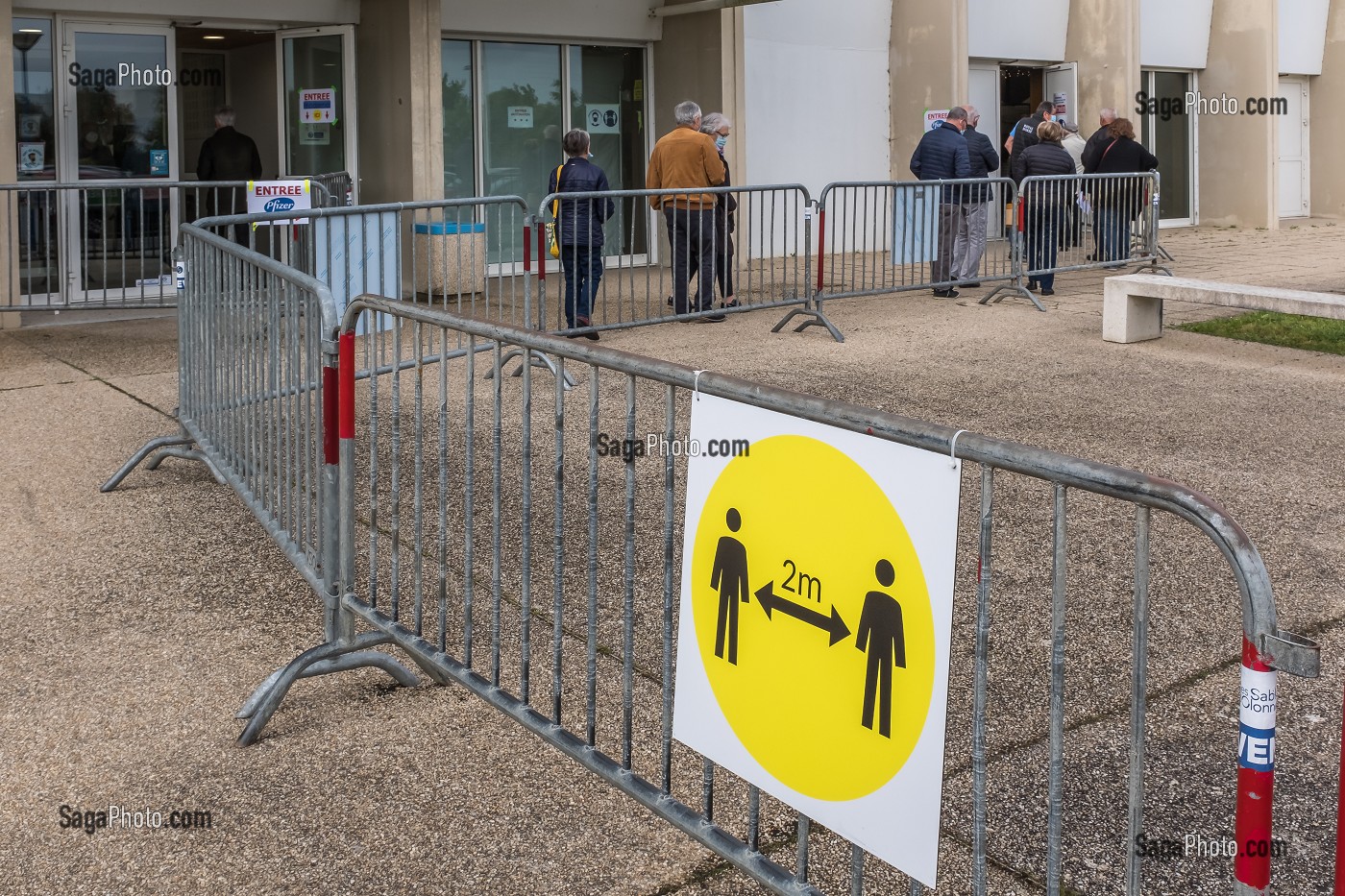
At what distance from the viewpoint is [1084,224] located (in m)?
14.6

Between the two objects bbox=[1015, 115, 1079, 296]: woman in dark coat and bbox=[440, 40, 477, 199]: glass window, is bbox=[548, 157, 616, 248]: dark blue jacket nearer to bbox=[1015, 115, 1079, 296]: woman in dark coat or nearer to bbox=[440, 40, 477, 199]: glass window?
bbox=[440, 40, 477, 199]: glass window

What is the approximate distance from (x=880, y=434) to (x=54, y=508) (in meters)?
5.24

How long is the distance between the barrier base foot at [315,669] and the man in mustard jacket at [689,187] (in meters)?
7.57

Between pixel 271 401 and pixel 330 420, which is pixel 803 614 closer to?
pixel 330 420

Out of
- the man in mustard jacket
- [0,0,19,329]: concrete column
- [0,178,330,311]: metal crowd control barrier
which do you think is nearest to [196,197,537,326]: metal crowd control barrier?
the man in mustard jacket

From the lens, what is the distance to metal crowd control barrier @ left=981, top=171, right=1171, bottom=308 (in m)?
14.0

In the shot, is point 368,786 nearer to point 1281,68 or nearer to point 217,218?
point 217,218

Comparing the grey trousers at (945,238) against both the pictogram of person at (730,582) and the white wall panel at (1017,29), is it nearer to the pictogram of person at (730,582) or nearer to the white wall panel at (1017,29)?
the white wall panel at (1017,29)

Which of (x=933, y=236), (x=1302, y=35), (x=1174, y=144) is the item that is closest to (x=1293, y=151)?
(x=1302, y=35)

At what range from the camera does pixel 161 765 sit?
4078mm

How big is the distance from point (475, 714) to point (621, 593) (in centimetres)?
114

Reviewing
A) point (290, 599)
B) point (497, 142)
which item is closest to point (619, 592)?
point (290, 599)

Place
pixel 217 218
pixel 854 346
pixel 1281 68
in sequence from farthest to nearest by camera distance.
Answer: pixel 1281 68, pixel 854 346, pixel 217 218

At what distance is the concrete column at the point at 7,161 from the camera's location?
38.2ft
